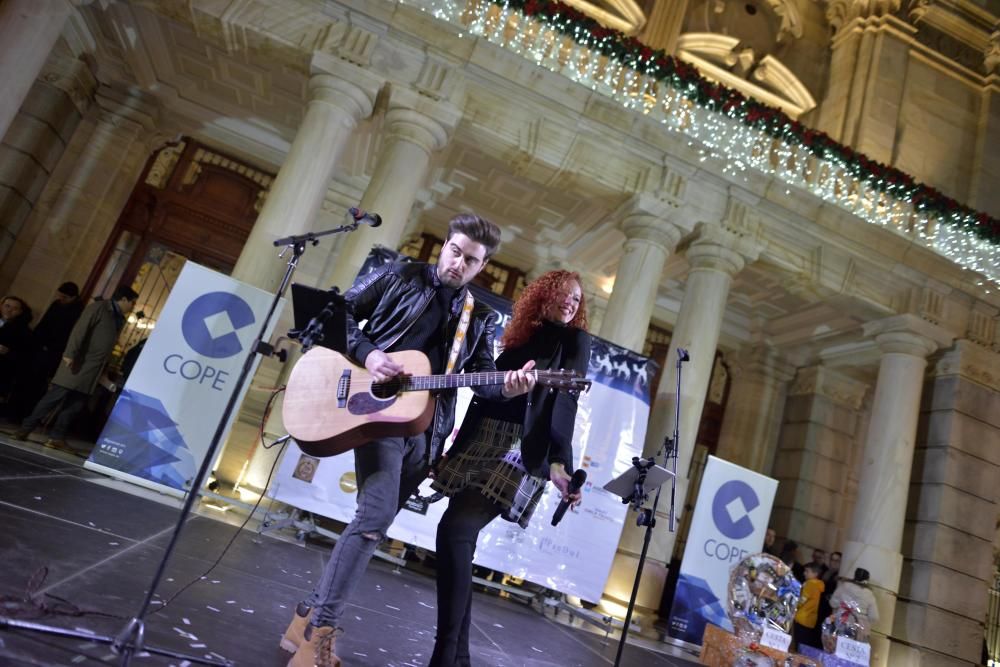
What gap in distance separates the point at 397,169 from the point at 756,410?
931 cm

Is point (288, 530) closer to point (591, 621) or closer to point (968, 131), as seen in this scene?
point (591, 621)

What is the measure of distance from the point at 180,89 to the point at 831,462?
1417 centimetres

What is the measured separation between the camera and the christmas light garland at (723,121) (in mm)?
9039

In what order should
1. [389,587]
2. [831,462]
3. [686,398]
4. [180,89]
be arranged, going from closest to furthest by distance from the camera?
1. [389,587]
2. [686,398]
3. [180,89]
4. [831,462]

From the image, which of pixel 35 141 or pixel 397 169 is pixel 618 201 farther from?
pixel 35 141

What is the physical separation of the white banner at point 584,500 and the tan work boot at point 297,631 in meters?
3.91

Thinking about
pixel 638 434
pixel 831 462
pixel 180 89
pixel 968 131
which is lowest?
pixel 638 434

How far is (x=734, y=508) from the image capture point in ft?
25.0

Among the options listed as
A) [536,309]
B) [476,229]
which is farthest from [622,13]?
[476,229]

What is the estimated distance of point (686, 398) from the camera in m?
8.65

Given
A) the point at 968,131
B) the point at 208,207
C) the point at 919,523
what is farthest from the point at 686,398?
the point at 968,131

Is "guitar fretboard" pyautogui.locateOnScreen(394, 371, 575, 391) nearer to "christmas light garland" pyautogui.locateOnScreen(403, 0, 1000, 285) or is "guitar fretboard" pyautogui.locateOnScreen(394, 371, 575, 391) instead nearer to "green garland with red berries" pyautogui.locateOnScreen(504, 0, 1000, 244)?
"christmas light garland" pyautogui.locateOnScreen(403, 0, 1000, 285)

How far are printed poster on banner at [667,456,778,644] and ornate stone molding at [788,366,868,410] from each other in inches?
243

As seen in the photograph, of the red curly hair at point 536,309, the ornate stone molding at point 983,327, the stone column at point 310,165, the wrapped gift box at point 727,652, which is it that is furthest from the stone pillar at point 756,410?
the red curly hair at point 536,309
